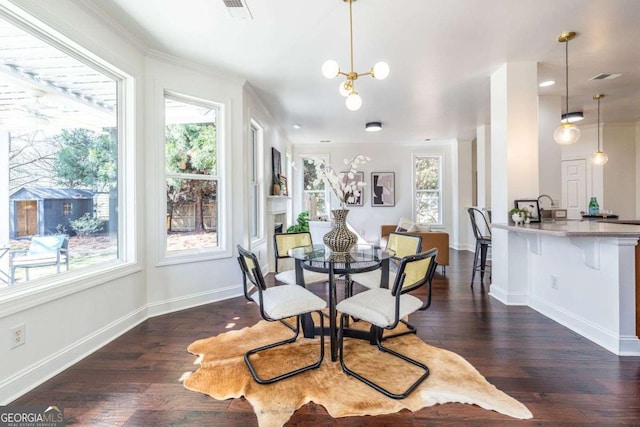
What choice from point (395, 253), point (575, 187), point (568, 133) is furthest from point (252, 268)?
point (575, 187)

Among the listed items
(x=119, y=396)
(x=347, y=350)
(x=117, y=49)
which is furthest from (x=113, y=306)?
(x=117, y=49)

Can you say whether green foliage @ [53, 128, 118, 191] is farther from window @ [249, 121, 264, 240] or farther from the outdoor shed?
window @ [249, 121, 264, 240]

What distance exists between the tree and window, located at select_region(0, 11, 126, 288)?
507mm

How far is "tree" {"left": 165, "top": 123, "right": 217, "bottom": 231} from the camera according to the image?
3.30m

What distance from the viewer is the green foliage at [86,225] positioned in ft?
7.94

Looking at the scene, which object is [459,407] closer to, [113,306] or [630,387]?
[630,387]

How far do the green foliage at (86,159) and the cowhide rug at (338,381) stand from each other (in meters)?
1.59

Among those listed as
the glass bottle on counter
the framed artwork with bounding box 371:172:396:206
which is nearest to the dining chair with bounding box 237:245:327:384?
the glass bottle on counter

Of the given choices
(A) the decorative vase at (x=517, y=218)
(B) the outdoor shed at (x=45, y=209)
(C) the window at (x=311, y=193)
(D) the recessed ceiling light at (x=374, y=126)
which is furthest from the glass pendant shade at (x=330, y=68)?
(C) the window at (x=311, y=193)

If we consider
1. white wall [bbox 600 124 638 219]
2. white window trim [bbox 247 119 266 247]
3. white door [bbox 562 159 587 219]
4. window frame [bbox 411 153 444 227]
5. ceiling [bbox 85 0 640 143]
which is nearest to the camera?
ceiling [bbox 85 0 640 143]

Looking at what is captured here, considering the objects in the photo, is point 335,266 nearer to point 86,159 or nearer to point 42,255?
point 42,255

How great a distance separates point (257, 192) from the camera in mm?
4910

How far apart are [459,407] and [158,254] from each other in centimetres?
290

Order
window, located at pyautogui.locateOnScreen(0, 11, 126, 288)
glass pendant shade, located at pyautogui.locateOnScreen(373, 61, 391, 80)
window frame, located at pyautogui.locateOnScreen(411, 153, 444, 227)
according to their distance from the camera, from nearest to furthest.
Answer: window, located at pyautogui.locateOnScreen(0, 11, 126, 288) → glass pendant shade, located at pyautogui.locateOnScreen(373, 61, 391, 80) → window frame, located at pyautogui.locateOnScreen(411, 153, 444, 227)
